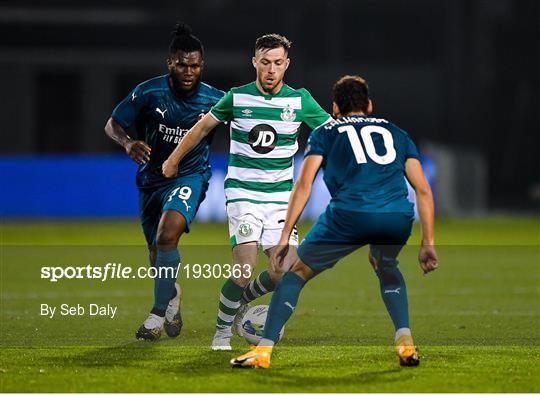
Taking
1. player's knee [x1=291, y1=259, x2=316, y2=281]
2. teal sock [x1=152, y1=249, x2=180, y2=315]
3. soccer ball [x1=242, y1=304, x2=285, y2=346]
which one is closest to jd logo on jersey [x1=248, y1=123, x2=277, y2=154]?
teal sock [x1=152, y1=249, x2=180, y2=315]

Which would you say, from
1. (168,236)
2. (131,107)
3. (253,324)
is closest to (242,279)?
(253,324)

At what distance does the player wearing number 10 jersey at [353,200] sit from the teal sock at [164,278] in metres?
1.67

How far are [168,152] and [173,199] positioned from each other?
0.52m

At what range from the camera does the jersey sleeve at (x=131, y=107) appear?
9102 millimetres

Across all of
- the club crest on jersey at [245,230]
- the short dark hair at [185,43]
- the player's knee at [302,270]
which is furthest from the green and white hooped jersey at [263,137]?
the player's knee at [302,270]

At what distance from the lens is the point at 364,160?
714 centimetres

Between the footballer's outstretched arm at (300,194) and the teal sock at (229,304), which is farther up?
the footballer's outstretched arm at (300,194)

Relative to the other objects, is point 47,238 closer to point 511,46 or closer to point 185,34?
point 185,34

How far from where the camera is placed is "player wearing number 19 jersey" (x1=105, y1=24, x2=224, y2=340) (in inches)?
343

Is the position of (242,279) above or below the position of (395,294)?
below

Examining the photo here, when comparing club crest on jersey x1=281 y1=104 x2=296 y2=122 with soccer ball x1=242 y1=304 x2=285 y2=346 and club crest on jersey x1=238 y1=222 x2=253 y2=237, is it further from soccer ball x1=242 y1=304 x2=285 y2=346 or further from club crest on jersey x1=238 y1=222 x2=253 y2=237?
soccer ball x1=242 y1=304 x2=285 y2=346

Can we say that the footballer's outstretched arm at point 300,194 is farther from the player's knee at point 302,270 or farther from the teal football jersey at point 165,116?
the teal football jersey at point 165,116

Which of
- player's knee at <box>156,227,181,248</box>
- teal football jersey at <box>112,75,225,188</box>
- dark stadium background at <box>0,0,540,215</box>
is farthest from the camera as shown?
dark stadium background at <box>0,0,540,215</box>

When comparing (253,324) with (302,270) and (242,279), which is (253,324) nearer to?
(242,279)
